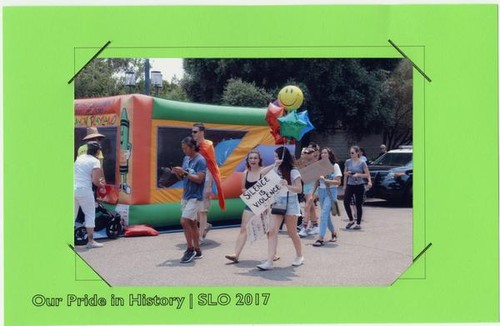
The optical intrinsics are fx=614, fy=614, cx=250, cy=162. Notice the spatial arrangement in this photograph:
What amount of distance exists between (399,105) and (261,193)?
1970mm

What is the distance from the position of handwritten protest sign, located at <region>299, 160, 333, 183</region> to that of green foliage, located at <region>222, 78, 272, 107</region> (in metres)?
1.12

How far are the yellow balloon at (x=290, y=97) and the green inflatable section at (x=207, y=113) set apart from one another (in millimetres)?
2748

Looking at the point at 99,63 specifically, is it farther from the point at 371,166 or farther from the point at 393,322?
the point at 371,166

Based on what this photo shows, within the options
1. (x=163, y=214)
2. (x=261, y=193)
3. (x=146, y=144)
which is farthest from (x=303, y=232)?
(x=261, y=193)

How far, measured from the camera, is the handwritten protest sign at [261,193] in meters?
5.79

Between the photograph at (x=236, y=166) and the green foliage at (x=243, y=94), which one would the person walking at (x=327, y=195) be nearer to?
the photograph at (x=236, y=166)

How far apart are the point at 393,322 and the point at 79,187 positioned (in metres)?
3.56

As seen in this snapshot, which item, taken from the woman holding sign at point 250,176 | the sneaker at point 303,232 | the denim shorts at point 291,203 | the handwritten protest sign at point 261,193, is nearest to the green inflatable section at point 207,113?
the sneaker at point 303,232

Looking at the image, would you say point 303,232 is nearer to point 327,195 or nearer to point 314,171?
point 327,195

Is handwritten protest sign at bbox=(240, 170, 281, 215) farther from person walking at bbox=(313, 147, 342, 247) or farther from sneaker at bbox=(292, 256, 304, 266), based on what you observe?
person walking at bbox=(313, 147, 342, 247)

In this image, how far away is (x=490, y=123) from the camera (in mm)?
5129

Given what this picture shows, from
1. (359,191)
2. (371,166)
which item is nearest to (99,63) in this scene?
(359,191)

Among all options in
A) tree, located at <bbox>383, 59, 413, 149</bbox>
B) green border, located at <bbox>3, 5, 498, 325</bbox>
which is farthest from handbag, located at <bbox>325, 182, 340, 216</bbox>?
green border, located at <bbox>3, 5, 498, 325</bbox>

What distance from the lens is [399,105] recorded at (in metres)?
6.66
